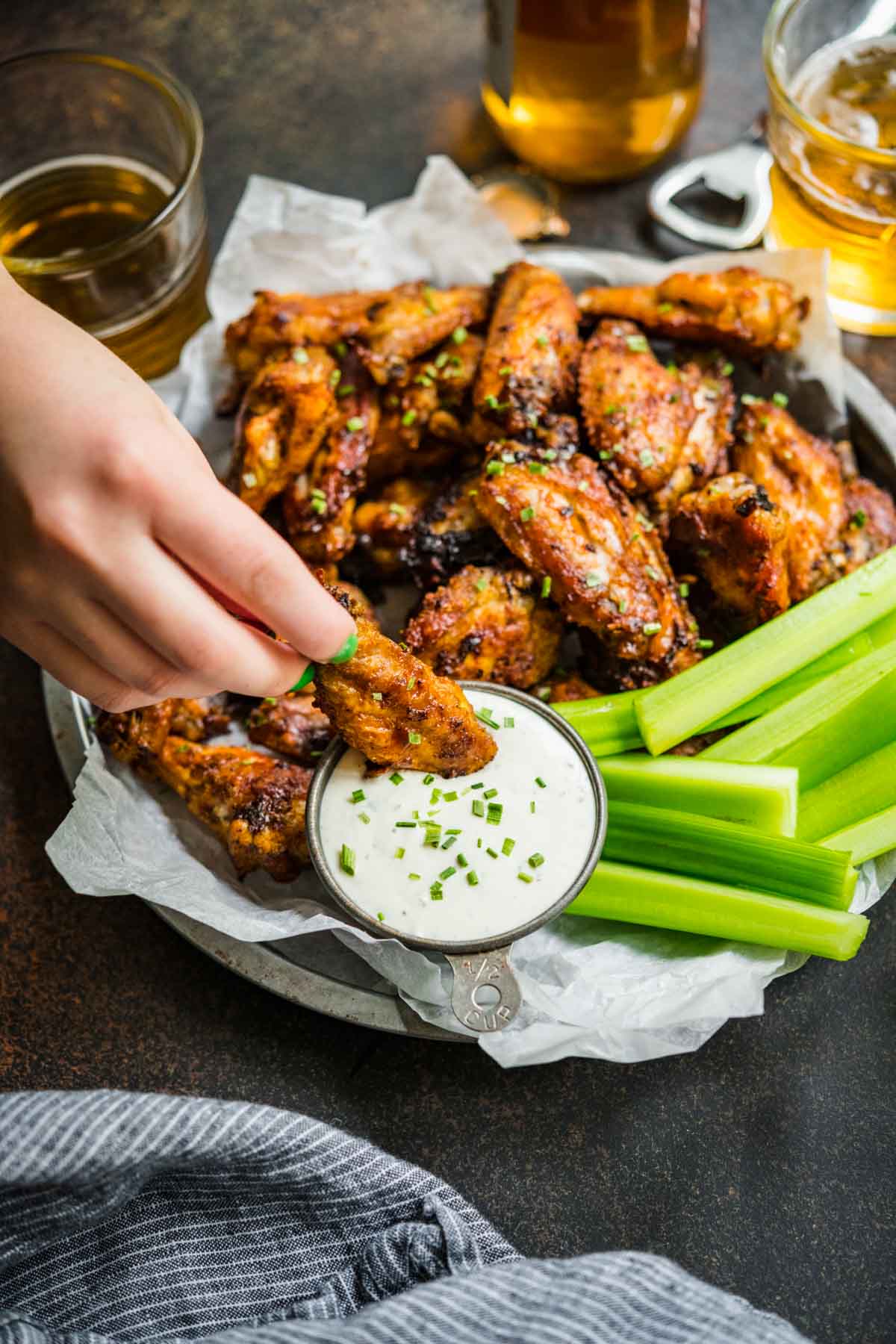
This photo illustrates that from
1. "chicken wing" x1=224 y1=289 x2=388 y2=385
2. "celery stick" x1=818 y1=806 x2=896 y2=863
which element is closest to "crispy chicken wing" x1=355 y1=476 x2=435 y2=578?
"chicken wing" x1=224 y1=289 x2=388 y2=385

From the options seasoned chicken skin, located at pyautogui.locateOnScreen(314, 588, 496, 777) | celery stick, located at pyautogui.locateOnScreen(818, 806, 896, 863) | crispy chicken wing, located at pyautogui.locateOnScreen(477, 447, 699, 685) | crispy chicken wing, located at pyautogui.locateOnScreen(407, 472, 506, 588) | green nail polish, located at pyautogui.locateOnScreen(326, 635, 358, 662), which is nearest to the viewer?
green nail polish, located at pyautogui.locateOnScreen(326, 635, 358, 662)

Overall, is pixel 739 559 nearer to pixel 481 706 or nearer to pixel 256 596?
pixel 481 706

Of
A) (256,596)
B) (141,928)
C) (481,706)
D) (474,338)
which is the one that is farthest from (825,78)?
(141,928)

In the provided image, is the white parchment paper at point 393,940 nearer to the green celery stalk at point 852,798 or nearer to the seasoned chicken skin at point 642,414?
the green celery stalk at point 852,798

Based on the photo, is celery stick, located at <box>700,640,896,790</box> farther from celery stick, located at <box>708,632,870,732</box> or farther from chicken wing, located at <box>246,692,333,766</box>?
chicken wing, located at <box>246,692,333,766</box>

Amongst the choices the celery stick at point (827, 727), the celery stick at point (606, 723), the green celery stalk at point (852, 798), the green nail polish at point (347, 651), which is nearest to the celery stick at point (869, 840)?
the green celery stalk at point (852, 798)

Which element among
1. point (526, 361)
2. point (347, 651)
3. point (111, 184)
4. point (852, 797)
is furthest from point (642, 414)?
point (111, 184)

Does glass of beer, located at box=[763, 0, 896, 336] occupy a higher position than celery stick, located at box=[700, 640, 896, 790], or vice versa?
glass of beer, located at box=[763, 0, 896, 336]
